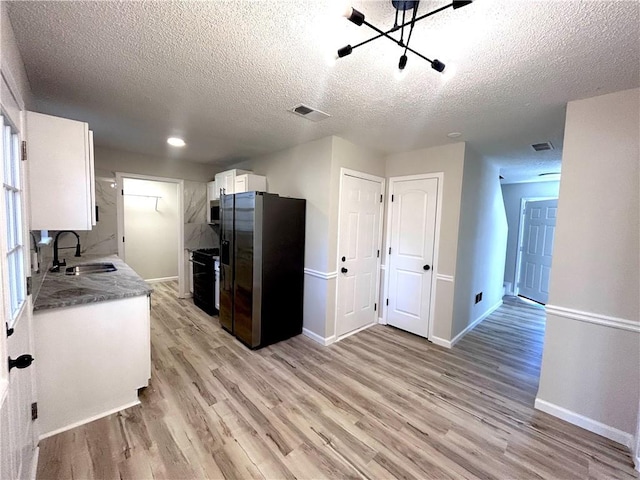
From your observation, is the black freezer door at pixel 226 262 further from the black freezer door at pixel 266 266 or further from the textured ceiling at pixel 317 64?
the textured ceiling at pixel 317 64

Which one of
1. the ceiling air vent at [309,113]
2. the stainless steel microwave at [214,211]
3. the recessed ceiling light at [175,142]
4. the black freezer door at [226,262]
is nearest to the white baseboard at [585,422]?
the ceiling air vent at [309,113]

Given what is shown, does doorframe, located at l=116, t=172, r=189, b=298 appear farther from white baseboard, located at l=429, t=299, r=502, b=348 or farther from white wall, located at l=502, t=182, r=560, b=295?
white wall, located at l=502, t=182, r=560, b=295

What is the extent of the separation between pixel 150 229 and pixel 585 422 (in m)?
6.99

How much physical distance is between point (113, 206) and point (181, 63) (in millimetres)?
3289

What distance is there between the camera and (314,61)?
1642 mm

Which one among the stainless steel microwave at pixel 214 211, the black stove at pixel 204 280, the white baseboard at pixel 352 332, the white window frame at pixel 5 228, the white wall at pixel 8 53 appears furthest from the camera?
the stainless steel microwave at pixel 214 211

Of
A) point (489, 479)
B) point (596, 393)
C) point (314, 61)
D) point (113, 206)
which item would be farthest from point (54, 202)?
point (596, 393)

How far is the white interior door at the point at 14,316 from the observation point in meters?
1.01

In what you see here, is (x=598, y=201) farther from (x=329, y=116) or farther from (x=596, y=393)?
(x=329, y=116)

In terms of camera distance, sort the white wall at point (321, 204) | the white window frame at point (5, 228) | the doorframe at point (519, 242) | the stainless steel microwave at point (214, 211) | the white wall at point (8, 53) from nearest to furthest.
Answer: the white window frame at point (5, 228)
the white wall at point (8, 53)
the white wall at point (321, 204)
the stainless steel microwave at point (214, 211)
the doorframe at point (519, 242)

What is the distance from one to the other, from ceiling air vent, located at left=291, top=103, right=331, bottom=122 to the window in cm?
175

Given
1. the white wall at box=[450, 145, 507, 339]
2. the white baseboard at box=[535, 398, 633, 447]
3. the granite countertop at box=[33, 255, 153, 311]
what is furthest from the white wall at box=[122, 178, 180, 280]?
the white baseboard at box=[535, 398, 633, 447]

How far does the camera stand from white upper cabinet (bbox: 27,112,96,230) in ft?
5.54

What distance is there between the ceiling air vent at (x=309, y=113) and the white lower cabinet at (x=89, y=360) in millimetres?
2003
